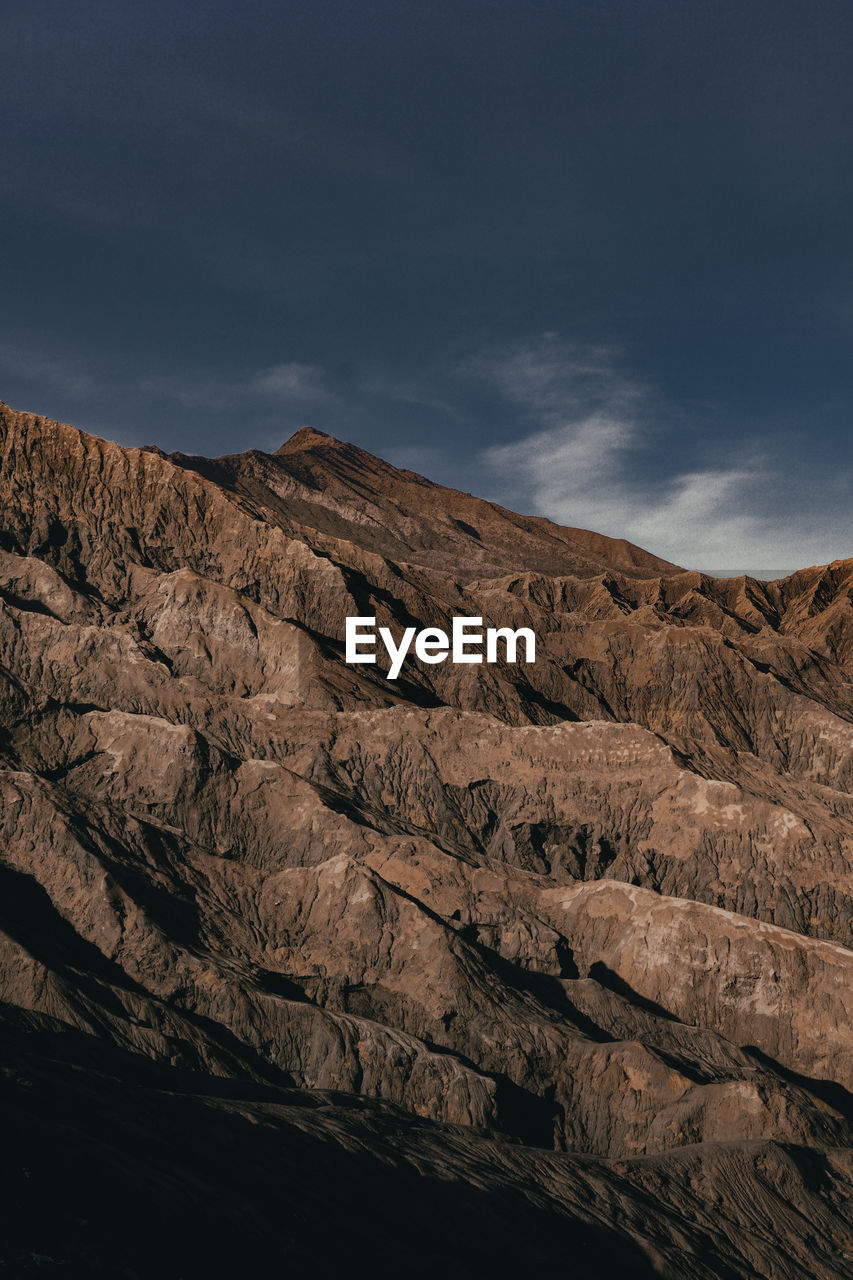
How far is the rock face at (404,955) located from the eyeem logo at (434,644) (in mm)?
2540

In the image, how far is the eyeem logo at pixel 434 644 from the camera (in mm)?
103438

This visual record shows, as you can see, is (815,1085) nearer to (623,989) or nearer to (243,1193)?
(623,989)

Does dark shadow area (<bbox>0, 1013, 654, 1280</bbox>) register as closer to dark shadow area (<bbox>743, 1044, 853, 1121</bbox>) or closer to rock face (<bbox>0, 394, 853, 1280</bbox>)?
rock face (<bbox>0, 394, 853, 1280</bbox>)

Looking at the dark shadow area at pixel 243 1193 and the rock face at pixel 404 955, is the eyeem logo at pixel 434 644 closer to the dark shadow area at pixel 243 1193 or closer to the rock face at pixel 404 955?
the rock face at pixel 404 955

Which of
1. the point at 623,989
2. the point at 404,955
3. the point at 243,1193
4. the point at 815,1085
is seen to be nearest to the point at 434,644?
the point at 623,989

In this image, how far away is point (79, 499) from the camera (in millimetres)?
123062

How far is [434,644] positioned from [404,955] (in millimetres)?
59780

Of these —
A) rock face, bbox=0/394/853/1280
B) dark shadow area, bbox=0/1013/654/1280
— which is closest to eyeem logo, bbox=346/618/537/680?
rock face, bbox=0/394/853/1280

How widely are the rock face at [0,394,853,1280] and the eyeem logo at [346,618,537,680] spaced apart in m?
2.54

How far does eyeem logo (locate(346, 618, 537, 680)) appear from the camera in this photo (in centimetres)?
10344

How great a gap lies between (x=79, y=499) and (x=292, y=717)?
5633cm

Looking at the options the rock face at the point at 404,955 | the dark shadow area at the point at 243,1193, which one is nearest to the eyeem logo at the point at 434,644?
the rock face at the point at 404,955

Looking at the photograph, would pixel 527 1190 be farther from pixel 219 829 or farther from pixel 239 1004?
pixel 219 829

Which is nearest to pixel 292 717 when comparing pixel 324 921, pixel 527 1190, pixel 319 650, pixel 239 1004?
pixel 319 650
